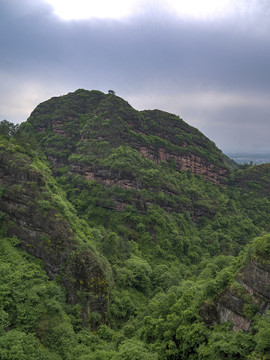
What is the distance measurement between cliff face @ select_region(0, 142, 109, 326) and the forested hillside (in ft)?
0.49

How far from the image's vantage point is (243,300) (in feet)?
59.5

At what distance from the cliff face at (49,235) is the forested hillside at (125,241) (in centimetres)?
15

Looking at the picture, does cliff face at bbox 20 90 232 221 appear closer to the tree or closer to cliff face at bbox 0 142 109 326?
the tree

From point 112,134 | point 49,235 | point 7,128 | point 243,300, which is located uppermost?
point 112,134

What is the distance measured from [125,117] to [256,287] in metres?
67.1

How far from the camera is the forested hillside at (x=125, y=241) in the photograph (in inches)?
762

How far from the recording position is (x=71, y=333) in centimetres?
2488

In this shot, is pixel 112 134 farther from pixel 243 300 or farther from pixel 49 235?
pixel 243 300

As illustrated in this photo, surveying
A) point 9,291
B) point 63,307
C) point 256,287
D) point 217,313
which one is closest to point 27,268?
point 9,291

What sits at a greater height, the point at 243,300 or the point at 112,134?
the point at 112,134

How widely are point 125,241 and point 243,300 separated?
104 feet

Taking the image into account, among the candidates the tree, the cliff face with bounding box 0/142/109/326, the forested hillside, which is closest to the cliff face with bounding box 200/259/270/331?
the forested hillside

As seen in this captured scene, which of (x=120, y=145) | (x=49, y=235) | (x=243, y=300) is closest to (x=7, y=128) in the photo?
(x=49, y=235)

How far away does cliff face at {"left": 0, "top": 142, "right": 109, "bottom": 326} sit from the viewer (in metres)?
30.6
